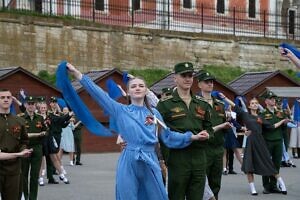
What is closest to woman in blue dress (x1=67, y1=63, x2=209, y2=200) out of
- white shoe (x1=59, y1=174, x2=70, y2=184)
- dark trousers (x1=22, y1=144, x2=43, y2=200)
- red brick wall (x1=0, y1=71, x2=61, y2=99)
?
dark trousers (x1=22, y1=144, x2=43, y2=200)

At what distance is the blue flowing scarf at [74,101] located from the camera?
8.04 meters

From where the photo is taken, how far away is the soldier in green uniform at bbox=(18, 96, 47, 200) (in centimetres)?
1212

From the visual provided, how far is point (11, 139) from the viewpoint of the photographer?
9898 mm

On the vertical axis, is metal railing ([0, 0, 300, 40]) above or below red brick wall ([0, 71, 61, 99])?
above

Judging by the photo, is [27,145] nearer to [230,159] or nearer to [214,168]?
[214,168]

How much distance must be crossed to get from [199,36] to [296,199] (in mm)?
26495

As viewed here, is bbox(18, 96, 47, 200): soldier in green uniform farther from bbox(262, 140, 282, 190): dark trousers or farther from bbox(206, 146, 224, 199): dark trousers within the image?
bbox(262, 140, 282, 190): dark trousers

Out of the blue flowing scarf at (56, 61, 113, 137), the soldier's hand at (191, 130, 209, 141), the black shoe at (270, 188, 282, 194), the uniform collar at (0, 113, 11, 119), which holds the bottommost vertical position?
the black shoe at (270, 188, 282, 194)

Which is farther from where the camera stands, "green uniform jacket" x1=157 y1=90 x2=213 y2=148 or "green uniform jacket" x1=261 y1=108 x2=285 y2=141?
"green uniform jacket" x1=261 y1=108 x2=285 y2=141

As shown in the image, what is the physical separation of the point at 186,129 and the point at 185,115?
0.56 ft

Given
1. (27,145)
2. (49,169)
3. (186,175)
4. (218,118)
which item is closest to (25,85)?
(49,169)

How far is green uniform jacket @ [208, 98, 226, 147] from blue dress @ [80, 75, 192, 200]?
7.94 ft

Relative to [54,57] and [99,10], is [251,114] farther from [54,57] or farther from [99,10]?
[99,10]

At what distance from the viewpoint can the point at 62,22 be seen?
1324 inches
